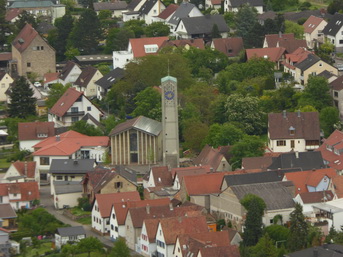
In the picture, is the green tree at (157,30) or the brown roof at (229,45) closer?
the brown roof at (229,45)

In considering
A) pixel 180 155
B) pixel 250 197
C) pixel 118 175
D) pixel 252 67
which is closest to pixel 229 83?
pixel 252 67

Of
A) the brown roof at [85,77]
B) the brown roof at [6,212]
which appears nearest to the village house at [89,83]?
the brown roof at [85,77]

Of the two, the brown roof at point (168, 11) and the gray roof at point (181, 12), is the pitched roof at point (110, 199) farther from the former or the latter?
the brown roof at point (168, 11)

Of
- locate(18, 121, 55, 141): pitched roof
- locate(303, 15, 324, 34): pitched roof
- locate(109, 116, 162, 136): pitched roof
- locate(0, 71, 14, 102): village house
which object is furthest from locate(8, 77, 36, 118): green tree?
locate(303, 15, 324, 34): pitched roof

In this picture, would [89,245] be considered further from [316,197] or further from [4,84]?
[4,84]

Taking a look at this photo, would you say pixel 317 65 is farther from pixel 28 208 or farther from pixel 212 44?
pixel 28 208

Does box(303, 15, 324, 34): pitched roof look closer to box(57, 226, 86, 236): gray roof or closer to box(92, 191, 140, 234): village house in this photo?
box(92, 191, 140, 234): village house
